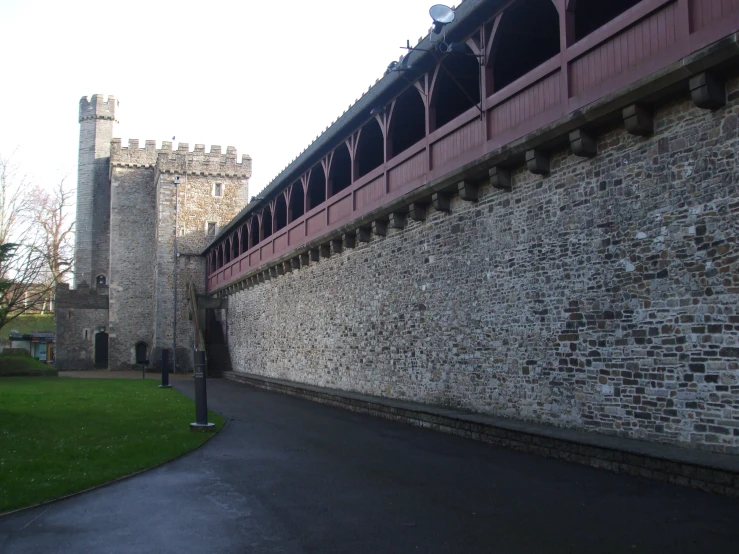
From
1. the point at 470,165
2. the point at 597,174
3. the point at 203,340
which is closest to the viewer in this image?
the point at 597,174

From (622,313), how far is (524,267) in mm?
2102

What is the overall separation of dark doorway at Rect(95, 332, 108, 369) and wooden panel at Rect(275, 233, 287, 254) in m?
22.8

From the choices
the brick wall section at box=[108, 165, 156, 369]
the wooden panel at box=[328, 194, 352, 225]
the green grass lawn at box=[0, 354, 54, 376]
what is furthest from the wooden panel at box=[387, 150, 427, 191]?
the brick wall section at box=[108, 165, 156, 369]


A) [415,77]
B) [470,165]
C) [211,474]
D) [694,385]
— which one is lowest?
[211,474]

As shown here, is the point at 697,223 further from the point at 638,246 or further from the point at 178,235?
the point at 178,235

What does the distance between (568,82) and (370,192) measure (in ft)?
21.7

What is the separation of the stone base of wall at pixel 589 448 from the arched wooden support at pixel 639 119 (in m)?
3.57

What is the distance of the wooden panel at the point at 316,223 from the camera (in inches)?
691

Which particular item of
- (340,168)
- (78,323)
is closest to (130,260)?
(78,323)

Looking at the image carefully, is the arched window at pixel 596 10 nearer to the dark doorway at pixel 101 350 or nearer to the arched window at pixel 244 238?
the arched window at pixel 244 238

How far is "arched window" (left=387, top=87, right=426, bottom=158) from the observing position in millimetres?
13664

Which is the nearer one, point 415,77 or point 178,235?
point 415,77

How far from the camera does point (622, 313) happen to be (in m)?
8.12

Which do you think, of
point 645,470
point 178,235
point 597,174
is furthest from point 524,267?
point 178,235
